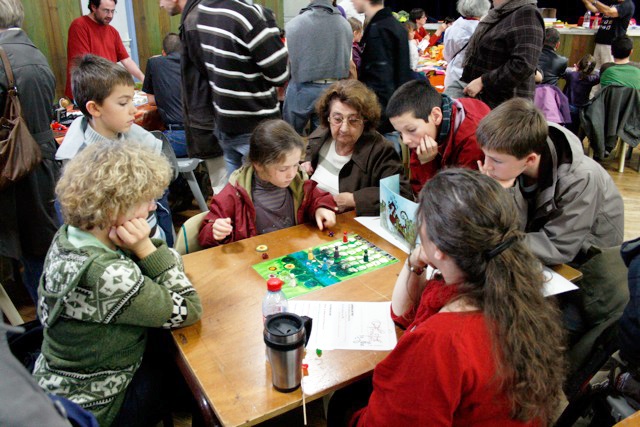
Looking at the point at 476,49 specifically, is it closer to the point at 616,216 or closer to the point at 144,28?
the point at 616,216

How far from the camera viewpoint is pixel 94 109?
2.18 metres

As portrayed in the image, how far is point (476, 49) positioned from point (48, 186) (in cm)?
256

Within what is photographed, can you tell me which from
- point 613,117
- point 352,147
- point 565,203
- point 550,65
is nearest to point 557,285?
point 565,203

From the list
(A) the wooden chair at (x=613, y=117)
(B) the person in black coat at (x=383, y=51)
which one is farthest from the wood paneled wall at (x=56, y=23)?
(A) the wooden chair at (x=613, y=117)

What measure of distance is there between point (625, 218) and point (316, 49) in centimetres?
281

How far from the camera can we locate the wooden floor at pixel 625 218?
1.80 metres

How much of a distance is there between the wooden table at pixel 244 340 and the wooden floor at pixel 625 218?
0.43m

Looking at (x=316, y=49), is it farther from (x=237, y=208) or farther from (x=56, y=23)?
(x=56, y=23)

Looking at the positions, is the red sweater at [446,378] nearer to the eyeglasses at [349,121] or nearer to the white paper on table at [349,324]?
the white paper on table at [349,324]

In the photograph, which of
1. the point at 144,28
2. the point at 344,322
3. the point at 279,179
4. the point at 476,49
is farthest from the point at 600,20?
the point at 344,322

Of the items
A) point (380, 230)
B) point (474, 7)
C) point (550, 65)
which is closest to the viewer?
point (380, 230)

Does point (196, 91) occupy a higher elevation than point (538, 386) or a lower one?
higher

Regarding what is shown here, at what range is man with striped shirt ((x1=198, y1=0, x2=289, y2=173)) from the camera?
2588 mm

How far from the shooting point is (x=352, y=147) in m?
2.49
